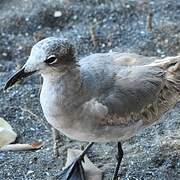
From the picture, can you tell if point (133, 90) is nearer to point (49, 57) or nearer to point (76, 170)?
point (49, 57)

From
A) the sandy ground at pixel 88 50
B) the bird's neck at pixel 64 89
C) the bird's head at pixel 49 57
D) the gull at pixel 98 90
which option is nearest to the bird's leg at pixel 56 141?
the sandy ground at pixel 88 50

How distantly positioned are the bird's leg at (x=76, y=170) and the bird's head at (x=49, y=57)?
727 millimetres

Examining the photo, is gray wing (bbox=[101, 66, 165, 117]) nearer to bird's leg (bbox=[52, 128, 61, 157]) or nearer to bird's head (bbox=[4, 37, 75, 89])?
bird's head (bbox=[4, 37, 75, 89])

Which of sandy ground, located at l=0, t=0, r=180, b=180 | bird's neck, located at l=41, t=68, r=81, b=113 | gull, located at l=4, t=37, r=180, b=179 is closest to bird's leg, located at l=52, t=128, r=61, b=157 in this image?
sandy ground, located at l=0, t=0, r=180, b=180

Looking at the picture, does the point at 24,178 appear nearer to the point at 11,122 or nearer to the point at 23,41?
the point at 11,122

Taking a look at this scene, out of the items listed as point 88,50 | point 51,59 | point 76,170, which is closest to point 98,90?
point 51,59

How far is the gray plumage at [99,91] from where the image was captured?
272 centimetres

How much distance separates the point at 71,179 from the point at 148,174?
16.4 inches

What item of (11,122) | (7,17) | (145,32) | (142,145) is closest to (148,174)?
(142,145)

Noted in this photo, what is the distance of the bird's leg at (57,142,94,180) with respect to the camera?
3277 millimetres

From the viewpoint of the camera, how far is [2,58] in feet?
13.5

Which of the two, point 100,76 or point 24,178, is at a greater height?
point 100,76

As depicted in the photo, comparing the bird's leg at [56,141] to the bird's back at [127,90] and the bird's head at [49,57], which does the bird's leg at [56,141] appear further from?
the bird's head at [49,57]

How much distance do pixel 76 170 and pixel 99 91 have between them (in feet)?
2.05
